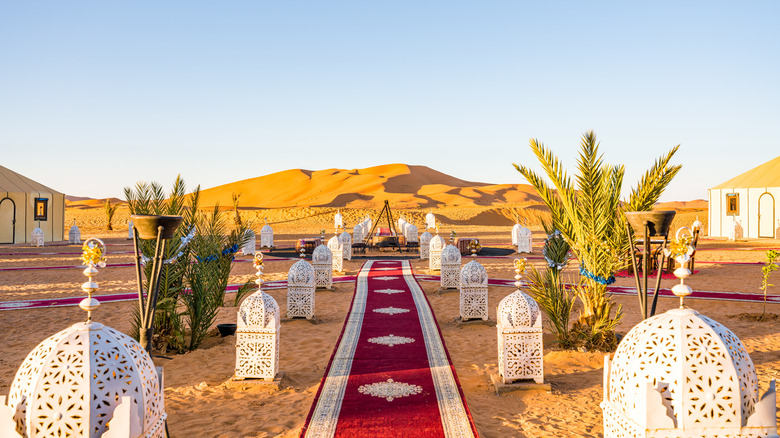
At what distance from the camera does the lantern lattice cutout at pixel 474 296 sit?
899cm

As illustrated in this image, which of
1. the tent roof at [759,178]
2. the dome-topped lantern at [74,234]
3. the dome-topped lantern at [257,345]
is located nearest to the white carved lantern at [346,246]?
the dome-topped lantern at [257,345]

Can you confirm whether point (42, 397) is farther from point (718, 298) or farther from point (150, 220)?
point (718, 298)

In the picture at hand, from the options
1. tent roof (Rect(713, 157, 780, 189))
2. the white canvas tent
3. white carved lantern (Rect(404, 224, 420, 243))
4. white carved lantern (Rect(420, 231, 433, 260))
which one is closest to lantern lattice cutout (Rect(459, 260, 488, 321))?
white carved lantern (Rect(420, 231, 433, 260))

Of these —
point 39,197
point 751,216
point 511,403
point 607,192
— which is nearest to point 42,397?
point 511,403

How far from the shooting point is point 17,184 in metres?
28.2

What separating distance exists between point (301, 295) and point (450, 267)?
14.9ft

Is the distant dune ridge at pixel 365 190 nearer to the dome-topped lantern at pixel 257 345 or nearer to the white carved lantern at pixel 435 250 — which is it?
the white carved lantern at pixel 435 250

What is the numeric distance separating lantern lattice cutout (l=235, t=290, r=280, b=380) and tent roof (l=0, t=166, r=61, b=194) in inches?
1147

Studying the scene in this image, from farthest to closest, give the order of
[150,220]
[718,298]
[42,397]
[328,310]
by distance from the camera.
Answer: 1. [718,298]
2. [328,310]
3. [150,220]
4. [42,397]

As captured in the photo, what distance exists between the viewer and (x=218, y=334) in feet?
26.5

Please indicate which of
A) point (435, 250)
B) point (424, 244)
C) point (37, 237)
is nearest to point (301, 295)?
point (435, 250)

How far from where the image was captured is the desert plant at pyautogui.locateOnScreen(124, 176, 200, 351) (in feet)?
21.4

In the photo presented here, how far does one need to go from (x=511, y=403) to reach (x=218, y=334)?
514 centimetres

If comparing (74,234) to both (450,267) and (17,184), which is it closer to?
(17,184)
